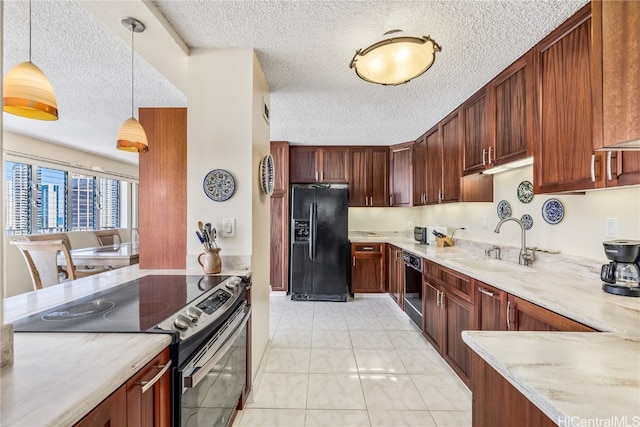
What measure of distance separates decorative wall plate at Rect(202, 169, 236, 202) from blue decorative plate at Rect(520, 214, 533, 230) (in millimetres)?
2271

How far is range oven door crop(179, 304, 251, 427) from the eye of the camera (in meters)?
1.00

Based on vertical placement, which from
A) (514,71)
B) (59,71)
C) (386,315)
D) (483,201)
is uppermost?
(59,71)

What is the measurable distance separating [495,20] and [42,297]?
9.03ft

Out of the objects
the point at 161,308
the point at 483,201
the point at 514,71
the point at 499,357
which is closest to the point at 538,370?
Result: the point at 499,357

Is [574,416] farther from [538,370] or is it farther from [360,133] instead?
[360,133]

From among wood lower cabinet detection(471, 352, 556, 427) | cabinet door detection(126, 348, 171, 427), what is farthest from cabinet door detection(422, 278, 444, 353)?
cabinet door detection(126, 348, 171, 427)

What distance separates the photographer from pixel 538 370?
0.72 metres

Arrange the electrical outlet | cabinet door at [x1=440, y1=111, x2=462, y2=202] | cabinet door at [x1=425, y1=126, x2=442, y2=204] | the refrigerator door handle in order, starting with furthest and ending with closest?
the refrigerator door handle < cabinet door at [x1=425, y1=126, x2=442, y2=204] < cabinet door at [x1=440, y1=111, x2=462, y2=202] < the electrical outlet

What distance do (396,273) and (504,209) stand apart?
156 centimetres

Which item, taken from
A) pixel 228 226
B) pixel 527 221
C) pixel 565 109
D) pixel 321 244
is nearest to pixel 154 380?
pixel 228 226

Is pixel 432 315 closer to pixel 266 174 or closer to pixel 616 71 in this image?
pixel 266 174

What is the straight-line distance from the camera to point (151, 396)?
34.2 inches

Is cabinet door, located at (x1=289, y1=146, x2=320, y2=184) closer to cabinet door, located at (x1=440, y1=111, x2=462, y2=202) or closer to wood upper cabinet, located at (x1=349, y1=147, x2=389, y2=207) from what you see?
wood upper cabinet, located at (x1=349, y1=147, x2=389, y2=207)

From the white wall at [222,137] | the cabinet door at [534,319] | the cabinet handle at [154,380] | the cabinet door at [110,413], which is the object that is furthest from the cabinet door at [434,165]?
the cabinet door at [110,413]
